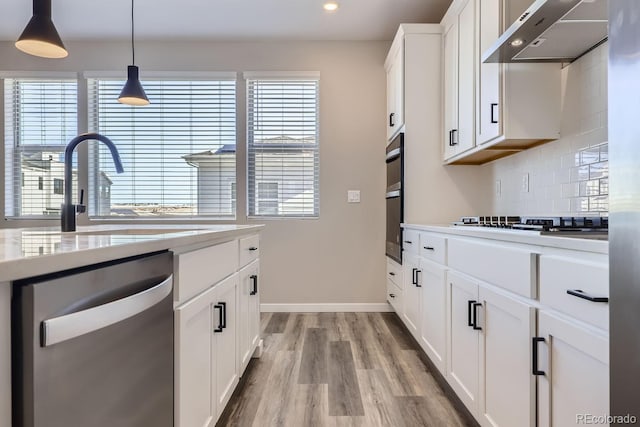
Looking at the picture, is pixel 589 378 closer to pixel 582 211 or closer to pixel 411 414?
pixel 411 414

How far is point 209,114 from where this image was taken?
371cm

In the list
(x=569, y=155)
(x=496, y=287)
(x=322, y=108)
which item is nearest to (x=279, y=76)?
(x=322, y=108)

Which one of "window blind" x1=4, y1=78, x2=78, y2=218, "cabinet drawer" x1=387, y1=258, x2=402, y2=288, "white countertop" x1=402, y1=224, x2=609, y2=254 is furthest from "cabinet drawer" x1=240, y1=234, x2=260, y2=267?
"window blind" x1=4, y1=78, x2=78, y2=218

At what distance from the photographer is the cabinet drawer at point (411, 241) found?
8.13 feet

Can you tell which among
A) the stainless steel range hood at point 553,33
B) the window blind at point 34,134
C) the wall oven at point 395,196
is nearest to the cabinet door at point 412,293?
the wall oven at point 395,196

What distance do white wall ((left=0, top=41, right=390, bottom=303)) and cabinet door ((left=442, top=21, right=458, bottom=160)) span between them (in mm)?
891

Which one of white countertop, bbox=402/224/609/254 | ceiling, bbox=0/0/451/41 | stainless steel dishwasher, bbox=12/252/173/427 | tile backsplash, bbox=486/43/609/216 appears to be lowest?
stainless steel dishwasher, bbox=12/252/173/427

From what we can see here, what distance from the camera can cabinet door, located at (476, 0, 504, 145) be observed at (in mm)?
1999

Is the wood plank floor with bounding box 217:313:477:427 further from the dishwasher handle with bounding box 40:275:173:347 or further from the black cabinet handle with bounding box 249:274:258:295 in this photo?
the dishwasher handle with bounding box 40:275:173:347

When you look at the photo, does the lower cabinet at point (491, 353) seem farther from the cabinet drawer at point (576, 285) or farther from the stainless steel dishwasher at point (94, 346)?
the stainless steel dishwasher at point (94, 346)

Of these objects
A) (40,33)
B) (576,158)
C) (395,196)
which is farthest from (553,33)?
(40,33)

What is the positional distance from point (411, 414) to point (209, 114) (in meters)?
3.19

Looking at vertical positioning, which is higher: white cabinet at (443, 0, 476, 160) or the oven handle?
white cabinet at (443, 0, 476, 160)

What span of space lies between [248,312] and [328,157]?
1.97 meters
